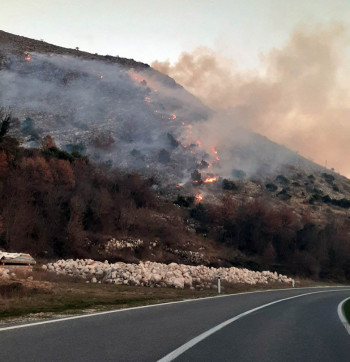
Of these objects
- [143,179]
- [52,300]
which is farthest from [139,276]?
[143,179]

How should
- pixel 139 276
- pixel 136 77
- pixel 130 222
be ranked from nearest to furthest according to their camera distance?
pixel 139 276
pixel 130 222
pixel 136 77

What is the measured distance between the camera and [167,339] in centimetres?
870

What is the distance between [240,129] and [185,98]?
83.6 ft

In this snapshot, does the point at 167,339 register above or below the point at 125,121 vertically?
below

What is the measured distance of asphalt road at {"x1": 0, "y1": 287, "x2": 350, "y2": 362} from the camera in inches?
278

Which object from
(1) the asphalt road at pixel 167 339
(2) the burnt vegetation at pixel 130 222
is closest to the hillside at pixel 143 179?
(2) the burnt vegetation at pixel 130 222

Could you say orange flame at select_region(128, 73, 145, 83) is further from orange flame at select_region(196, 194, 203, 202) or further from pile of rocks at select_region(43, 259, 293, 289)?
pile of rocks at select_region(43, 259, 293, 289)

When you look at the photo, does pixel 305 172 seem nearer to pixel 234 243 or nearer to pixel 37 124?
pixel 234 243

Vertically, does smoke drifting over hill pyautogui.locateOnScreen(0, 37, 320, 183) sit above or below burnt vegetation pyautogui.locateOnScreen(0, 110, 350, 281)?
above

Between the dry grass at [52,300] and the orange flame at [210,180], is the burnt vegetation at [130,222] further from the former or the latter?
the dry grass at [52,300]

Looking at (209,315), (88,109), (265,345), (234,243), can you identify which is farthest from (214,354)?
(88,109)

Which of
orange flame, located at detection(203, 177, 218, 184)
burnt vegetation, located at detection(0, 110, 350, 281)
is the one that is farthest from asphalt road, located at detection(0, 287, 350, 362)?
orange flame, located at detection(203, 177, 218, 184)

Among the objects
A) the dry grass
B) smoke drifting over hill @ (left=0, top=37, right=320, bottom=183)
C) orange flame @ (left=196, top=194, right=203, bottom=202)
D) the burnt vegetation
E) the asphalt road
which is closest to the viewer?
the asphalt road

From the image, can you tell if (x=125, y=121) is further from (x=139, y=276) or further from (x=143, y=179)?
(x=139, y=276)
